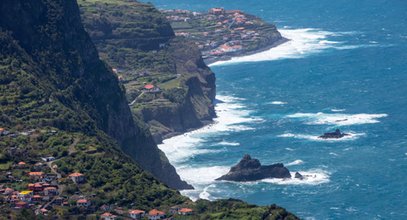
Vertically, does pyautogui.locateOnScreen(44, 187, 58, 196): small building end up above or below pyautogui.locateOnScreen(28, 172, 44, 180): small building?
below

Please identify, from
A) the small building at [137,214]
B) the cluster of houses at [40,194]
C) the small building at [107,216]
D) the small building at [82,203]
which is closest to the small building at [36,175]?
the cluster of houses at [40,194]

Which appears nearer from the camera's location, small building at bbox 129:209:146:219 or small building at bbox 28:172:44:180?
small building at bbox 129:209:146:219

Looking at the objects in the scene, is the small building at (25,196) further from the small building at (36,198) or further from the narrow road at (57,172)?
the narrow road at (57,172)

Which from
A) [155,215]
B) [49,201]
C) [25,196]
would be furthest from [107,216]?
[25,196]

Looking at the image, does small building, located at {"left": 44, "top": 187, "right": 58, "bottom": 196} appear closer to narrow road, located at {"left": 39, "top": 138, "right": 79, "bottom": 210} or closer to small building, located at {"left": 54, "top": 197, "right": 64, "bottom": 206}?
narrow road, located at {"left": 39, "top": 138, "right": 79, "bottom": 210}

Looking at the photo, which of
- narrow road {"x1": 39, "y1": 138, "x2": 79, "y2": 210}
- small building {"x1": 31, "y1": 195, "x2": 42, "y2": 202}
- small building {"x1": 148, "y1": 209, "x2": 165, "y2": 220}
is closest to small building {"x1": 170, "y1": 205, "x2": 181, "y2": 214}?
small building {"x1": 148, "y1": 209, "x2": 165, "y2": 220}

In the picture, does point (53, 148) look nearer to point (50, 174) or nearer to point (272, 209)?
point (50, 174)

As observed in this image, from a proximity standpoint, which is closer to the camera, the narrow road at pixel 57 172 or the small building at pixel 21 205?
the small building at pixel 21 205

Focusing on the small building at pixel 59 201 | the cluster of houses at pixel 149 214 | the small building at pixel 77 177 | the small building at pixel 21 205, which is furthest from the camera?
the small building at pixel 77 177

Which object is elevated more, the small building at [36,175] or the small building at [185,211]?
the small building at [36,175]

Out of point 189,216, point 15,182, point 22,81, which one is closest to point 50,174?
point 15,182

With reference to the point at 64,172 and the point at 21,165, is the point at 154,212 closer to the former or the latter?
the point at 64,172
